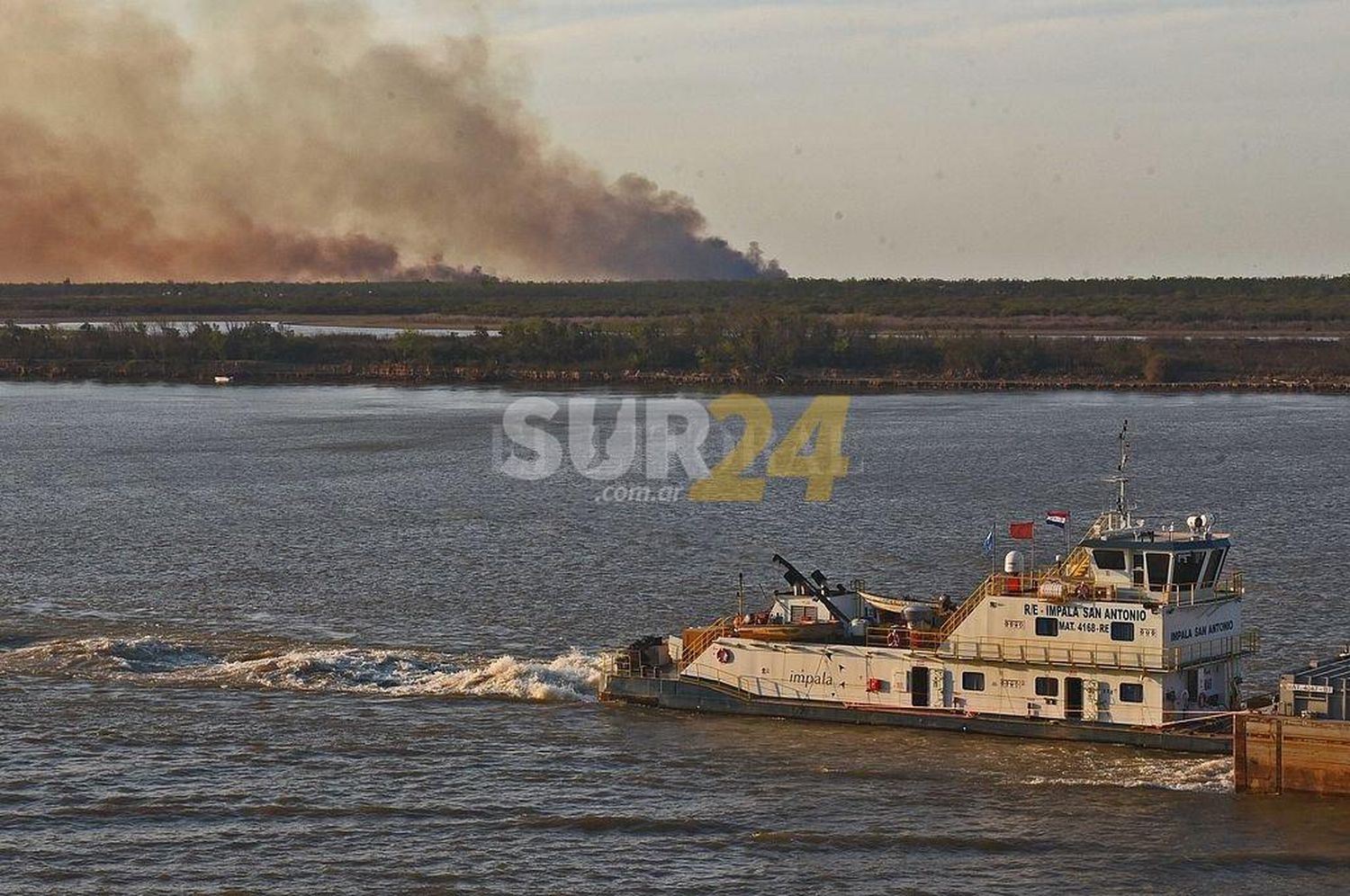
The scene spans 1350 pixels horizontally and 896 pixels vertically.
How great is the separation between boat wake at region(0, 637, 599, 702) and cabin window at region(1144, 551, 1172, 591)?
14.9m

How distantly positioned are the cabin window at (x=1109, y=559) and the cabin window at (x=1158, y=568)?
60 centimetres

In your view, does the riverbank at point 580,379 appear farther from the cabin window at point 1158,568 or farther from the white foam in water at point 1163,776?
the white foam in water at point 1163,776

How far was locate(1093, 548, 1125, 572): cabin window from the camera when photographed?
46.0 m

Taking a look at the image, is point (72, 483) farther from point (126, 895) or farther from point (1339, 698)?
point (1339, 698)

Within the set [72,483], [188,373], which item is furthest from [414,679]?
[188,373]

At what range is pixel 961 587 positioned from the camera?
209ft

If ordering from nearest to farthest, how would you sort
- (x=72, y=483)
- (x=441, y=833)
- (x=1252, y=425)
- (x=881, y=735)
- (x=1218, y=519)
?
(x=441, y=833) → (x=881, y=735) → (x=1218, y=519) → (x=72, y=483) → (x=1252, y=425)

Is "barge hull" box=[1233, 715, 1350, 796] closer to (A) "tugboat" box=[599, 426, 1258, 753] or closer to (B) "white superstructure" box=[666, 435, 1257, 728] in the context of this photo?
(A) "tugboat" box=[599, 426, 1258, 753]

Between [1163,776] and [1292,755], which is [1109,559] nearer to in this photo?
[1163,776]

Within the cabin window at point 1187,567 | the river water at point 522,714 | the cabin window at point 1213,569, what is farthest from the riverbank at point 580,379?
the cabin window at point 1187,567

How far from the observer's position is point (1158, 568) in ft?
150

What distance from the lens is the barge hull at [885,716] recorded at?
4531 cm

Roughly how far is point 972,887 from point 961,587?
2627cm

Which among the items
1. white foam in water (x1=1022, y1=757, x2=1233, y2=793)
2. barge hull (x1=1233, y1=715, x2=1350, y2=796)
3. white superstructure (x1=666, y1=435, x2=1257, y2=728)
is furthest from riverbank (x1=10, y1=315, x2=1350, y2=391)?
barge hull (x1=1233, y1=715, x2=1350, y2=796)
